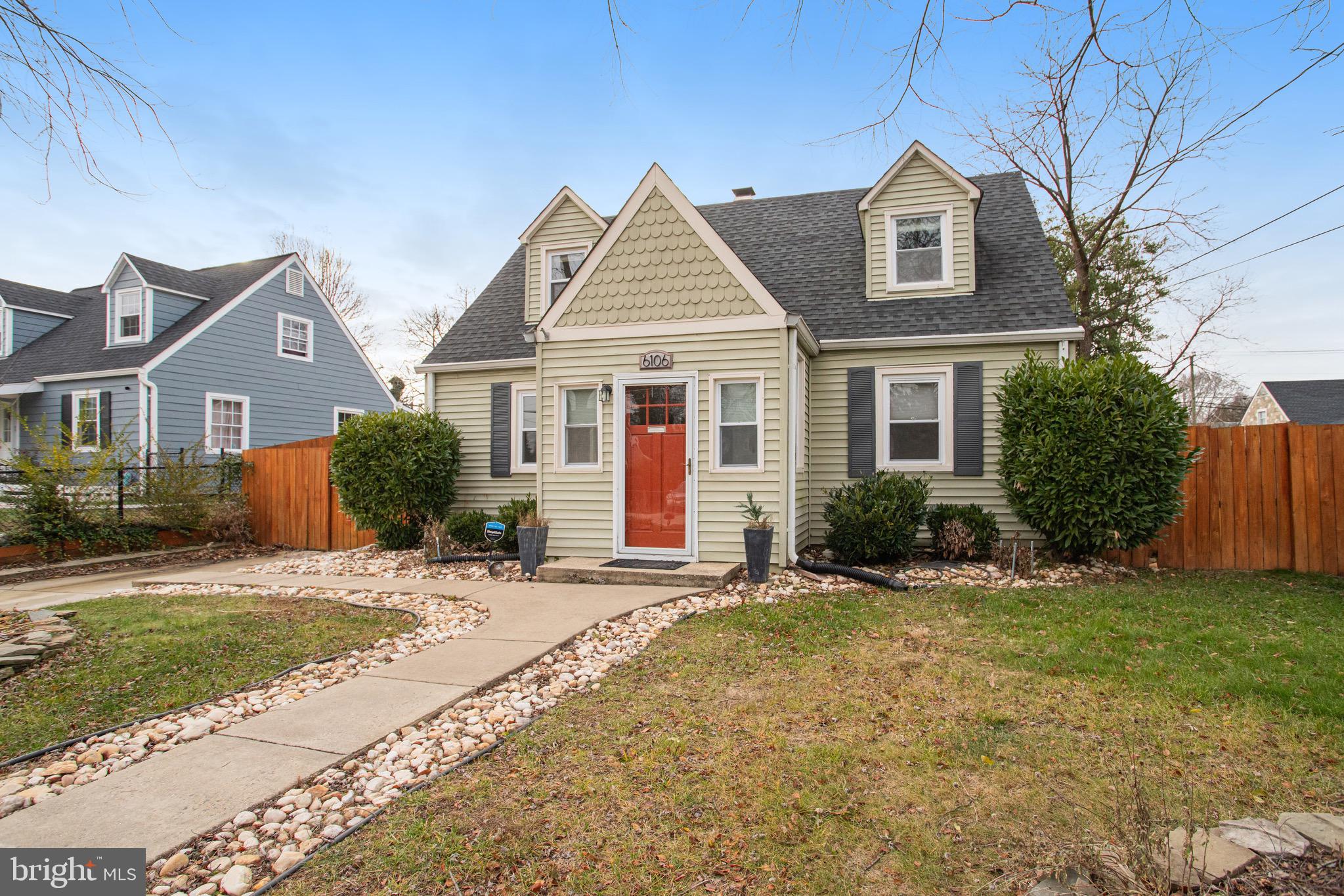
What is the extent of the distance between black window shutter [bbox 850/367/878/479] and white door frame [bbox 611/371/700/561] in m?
2.87

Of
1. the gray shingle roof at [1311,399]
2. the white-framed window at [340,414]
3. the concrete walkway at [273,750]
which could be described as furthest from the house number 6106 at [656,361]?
the gray shingle roof at [1311,399]

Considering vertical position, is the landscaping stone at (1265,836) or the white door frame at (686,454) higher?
the white door frame at (686,454)

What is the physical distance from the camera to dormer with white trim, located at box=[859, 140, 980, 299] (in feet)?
35.1

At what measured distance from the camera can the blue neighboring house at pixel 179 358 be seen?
1623 cm

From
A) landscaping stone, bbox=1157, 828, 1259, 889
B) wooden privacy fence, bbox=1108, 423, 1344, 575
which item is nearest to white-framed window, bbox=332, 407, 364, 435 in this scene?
wooden privacy fence, bbox=1108, 423, 1344, 575

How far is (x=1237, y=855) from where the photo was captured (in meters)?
2.35

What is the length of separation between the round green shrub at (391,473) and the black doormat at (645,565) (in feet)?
12.8

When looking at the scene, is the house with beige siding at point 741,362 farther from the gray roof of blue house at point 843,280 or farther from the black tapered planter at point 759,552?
the black tapered planter at point 759,552

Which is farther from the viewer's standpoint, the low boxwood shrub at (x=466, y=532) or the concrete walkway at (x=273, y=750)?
the low boxwood shrub at (x=466, y=532)

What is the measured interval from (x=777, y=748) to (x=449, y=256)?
22.9 meters

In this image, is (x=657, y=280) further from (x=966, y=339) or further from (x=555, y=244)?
(x=966, y=339)

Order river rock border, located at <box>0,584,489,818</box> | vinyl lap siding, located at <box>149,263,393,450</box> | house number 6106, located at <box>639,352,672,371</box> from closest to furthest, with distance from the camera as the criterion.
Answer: river rock border, located at <box>0,584,489,818</box>
house number 6106, located at <box>639,352,672,371</box>
vinyl lap siding, located at <box>149,263,393,450</box>

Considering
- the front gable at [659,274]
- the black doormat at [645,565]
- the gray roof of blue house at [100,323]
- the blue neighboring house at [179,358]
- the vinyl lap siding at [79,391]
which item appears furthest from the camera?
the gray roof of blue house at [100,323]

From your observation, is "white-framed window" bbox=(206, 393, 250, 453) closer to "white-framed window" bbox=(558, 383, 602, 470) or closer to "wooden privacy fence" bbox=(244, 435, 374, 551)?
"wooden privacy fence" bbox=(244, 435, 374, 551)
